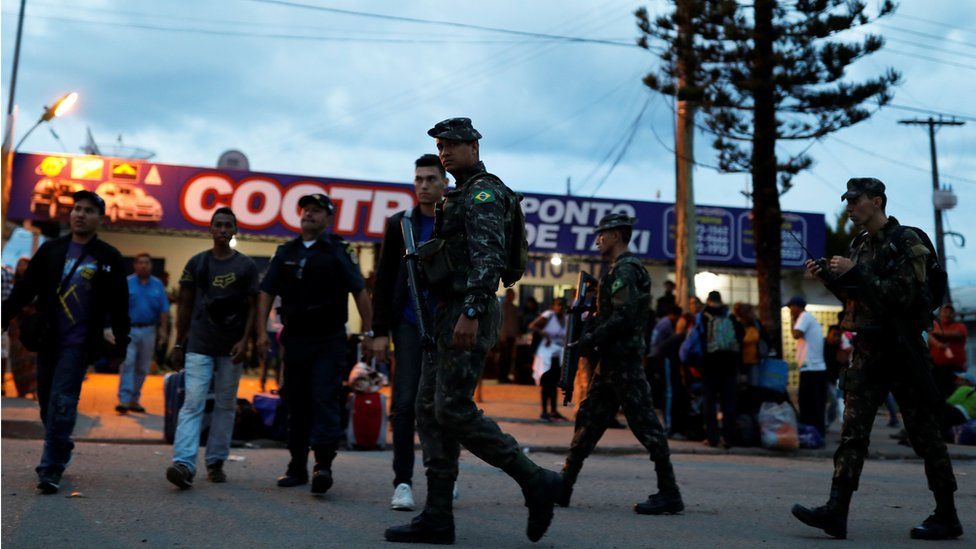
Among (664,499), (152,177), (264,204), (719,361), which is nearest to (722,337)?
(719,361)

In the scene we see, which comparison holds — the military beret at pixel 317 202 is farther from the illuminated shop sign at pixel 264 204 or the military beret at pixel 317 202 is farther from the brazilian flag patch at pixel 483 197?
the illuminated shop sign at pixel 264 204

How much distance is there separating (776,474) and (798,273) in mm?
16103

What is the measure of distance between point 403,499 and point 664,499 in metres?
1.55

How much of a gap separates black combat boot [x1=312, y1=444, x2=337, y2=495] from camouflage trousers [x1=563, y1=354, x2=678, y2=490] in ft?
4.76

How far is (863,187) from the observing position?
5.58 m

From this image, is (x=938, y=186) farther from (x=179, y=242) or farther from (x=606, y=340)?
(x=606, y=340)

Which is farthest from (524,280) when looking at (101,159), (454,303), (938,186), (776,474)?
(938,186)

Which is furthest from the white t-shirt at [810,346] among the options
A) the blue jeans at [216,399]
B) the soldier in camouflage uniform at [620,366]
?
the blue jeans at [216,399]

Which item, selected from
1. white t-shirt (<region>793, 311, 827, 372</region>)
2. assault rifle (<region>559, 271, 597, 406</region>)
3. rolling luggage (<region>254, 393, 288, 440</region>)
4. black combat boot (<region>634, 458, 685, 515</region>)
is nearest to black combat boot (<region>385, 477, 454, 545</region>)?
black combat boot (<region>634, 458, 685, 515</region>)

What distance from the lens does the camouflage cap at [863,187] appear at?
5570 mm

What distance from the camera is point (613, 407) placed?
6598mm

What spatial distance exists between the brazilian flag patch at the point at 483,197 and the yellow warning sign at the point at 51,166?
52.5 feet

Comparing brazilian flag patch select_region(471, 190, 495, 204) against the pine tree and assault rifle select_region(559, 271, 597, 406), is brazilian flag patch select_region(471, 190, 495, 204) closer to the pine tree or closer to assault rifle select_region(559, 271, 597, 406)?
assault rifle select_region(559, 271, 597, 406)

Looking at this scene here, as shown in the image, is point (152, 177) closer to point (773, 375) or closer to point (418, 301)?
Answer: point (773, 375)
